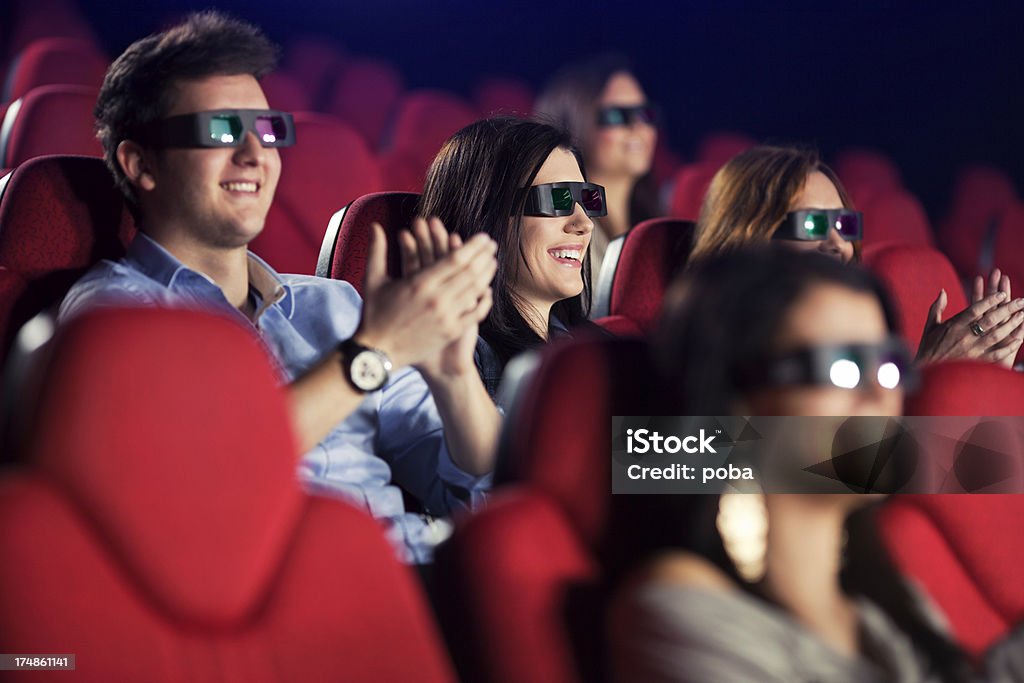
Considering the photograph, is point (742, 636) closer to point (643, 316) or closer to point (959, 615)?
point (959, 615)

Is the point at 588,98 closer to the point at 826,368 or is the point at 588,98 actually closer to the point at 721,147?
the point at 721,147

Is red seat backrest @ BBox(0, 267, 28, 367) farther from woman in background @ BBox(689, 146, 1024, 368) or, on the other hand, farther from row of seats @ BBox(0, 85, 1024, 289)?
woman in background @ BBox(689, 146, 1024, 368)

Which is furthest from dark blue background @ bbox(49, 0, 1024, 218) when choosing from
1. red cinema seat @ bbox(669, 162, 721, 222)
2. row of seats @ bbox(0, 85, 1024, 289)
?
red cinema seat @ bbox(669, 162, 721, 222)

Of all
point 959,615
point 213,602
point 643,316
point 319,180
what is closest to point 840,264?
point 959,615

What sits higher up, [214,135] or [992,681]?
[214,135]

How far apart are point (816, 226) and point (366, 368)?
101 centimetres

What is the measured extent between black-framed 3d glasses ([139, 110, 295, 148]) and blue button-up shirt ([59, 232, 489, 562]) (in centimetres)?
11

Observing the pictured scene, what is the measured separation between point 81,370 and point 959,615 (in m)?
A: 0.61

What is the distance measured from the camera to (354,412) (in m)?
1.25

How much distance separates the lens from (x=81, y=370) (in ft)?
2.07

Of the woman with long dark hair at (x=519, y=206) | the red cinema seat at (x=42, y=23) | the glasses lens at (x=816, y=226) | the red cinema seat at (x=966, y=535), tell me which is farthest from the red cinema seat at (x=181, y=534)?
the red cinema seat at (x=42, y=23)

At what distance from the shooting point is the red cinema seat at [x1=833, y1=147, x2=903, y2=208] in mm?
4356

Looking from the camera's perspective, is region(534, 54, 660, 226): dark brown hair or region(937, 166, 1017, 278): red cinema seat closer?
region(534, 54, 660, 226): dark brown hair

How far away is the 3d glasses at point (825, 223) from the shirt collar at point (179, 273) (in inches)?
31.9
